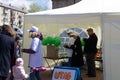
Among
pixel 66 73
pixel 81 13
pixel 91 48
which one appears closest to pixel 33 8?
pixel 91 48

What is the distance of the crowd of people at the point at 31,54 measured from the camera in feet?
22.0

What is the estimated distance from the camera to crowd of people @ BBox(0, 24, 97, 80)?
6703 mm

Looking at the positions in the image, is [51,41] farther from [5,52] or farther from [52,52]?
[5,52]

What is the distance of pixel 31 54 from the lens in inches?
347

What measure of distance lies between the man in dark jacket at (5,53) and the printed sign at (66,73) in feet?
5.26

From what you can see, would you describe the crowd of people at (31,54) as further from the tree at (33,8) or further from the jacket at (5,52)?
the tree at (33,8)

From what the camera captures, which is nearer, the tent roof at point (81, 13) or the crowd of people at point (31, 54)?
the crowd of people at point (31, 54)

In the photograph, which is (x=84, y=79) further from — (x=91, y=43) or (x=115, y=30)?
(x=115, y=30)

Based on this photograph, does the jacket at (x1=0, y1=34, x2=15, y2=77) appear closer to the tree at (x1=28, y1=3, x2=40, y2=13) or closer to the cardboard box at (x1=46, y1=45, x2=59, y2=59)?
the cardboard box at (x1=46, y1=45, x2=59, y2=59)

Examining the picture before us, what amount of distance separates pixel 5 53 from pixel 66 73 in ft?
5.81

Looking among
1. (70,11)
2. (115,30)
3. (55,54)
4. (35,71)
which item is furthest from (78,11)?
(55,54)

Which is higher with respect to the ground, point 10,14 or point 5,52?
point 10,14

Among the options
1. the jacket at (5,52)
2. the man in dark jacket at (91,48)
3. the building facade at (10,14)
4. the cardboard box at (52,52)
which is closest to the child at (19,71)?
the jacket at (5,52)

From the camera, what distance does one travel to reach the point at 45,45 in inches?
509
